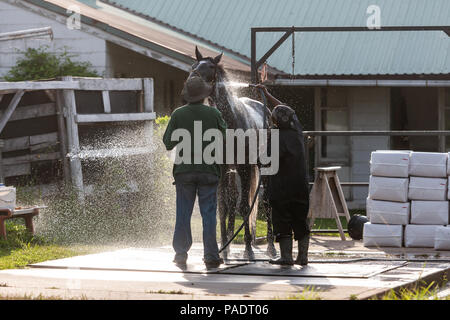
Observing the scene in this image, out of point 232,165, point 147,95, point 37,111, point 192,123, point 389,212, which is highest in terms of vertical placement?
point 147,95

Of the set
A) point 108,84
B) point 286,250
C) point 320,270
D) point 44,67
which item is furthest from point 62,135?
point 320,270

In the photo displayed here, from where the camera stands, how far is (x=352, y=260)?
10594 millimetres

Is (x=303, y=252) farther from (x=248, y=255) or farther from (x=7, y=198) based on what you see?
(x=7, y=198)

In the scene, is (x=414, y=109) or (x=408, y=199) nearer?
(x=408, y=199)

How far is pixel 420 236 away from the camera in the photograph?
41.3 feet

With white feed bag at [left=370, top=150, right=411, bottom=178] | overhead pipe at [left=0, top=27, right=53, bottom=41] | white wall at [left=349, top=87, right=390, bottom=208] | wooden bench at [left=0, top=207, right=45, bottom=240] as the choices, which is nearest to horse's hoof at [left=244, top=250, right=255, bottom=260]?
white feed bag at [left=370, top=150, right=411, bottom=178]

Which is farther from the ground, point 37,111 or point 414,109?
point 414,109

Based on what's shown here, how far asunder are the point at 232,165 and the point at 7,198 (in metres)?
3.28

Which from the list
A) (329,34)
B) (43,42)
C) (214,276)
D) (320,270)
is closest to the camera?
(214,276)

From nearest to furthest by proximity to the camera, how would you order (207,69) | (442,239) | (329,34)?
(207,69)
(442,239)
(329,34)

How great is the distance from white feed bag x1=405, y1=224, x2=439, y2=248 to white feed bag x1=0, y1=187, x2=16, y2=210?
5305 mm

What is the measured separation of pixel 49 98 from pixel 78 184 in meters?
1.56

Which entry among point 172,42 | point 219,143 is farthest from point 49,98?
point 219,143

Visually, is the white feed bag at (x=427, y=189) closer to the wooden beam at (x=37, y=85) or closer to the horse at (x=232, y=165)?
the horse at (x=232, y=165)
